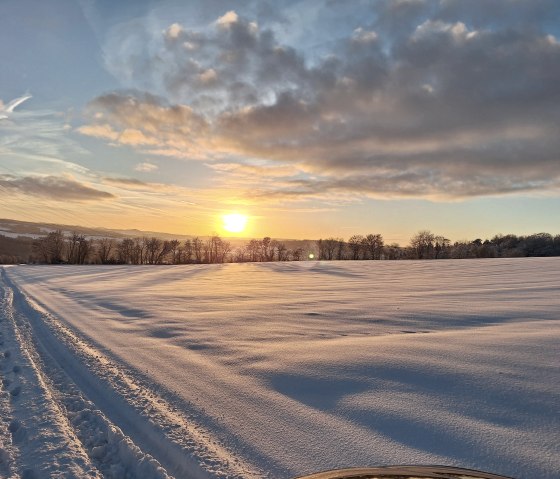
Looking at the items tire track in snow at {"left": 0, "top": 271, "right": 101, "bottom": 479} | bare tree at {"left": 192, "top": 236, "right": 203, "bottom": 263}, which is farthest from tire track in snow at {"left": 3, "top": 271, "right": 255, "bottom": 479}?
bare tree at {"left": 192, "top": 236, "right": 203, "bottom": 263}

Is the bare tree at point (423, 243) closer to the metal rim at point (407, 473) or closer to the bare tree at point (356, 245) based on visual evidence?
the bare tree at point (356, 245)

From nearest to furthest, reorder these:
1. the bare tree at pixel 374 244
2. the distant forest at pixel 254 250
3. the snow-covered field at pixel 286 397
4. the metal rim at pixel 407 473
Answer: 1. the metal rim at pixel 407 473
2. the snow-covered field at pixel 286 397
3. the distant forest at pixel 254 250
4. the bare tree at pixel 374 244

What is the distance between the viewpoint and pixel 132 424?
11.2 feet

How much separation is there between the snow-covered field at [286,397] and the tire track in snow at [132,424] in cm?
2

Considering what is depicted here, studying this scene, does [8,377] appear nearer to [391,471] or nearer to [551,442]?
[391,471]

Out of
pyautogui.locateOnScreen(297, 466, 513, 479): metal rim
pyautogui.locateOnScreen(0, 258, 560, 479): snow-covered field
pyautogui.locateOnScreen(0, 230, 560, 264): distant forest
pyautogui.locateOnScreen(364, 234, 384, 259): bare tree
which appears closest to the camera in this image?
pyautogui.locateOnScreen(297, 466, 513, 479): metal rim

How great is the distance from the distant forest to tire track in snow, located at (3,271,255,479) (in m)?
60.9

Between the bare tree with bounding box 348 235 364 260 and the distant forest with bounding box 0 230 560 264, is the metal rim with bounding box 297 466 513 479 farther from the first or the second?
the bare tree with bounding box 348 235 364 260

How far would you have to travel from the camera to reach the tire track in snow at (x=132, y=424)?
277cm

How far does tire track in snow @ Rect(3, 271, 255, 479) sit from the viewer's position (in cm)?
277

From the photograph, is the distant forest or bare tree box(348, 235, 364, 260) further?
bare tree box(348, 235, 364, 260)

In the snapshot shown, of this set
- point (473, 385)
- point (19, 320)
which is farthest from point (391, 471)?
point (19, 320)

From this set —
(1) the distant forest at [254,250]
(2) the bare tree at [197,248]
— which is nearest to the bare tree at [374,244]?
(1) the distant forest at [254,250]

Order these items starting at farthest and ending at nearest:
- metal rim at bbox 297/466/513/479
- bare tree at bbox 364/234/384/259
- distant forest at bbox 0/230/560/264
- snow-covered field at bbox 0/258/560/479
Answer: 1. bare tree at bbox 364/234/384/259
2. distant forest at bbox 0/230/560/264
3. snow-covered field at bbox 0/258/560/479
4. metal rim at bbox 297/466/513/479
